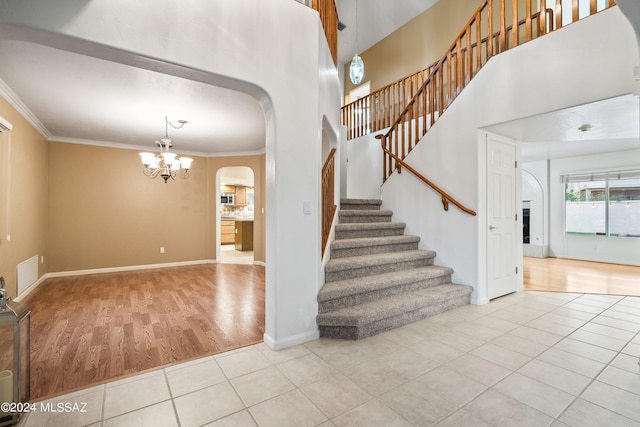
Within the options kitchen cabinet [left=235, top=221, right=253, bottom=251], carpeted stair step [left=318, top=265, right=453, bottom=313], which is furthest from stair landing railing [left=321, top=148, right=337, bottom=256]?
kitchen cabinet [left=235, top=221, right=253, bottom=251]

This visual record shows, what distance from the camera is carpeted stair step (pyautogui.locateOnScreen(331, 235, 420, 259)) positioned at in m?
3.51

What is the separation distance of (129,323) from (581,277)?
22.7 feet

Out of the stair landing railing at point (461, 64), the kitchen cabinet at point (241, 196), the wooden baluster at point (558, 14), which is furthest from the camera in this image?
the kitchen cabinet at point (241, 196)

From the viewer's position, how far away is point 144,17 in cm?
184

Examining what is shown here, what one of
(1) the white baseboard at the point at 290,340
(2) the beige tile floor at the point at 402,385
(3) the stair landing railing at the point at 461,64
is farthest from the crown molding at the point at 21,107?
(3) the stair landing railing at the point at 461,64

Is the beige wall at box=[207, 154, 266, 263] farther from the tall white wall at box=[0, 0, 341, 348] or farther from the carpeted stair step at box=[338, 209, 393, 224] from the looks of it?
the tall white wall at box=[0, 0, 341, 348]

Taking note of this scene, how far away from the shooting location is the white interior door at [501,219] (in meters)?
3.73

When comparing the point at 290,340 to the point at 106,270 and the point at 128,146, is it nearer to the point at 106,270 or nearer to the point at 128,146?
the point at 106,270

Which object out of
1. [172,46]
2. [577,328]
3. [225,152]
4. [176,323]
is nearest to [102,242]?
[225,152]

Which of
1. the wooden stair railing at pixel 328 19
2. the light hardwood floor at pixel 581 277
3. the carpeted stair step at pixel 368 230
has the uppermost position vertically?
the wooden stair railing at pixel 328 19

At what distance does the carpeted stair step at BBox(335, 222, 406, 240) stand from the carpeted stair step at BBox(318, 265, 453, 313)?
2.38 feet

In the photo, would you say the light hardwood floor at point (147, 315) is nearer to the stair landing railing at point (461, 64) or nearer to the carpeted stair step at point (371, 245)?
the carpeted stair step at point (371, 245)

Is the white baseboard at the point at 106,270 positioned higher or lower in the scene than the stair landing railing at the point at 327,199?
lower

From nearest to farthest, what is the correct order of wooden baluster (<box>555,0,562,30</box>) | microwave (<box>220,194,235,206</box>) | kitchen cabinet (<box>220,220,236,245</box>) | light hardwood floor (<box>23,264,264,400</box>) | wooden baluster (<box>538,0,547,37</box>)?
light hardwood floor (<box>23,264,264,400</box>), wooden baluster (<box>555,0,562,30</box>), wooden baluster (<box>538,0,547,37</box>), kitchen cabinet (<box>220,220,236,245</box>), microwave (<box>220,194,235,206</box>)
